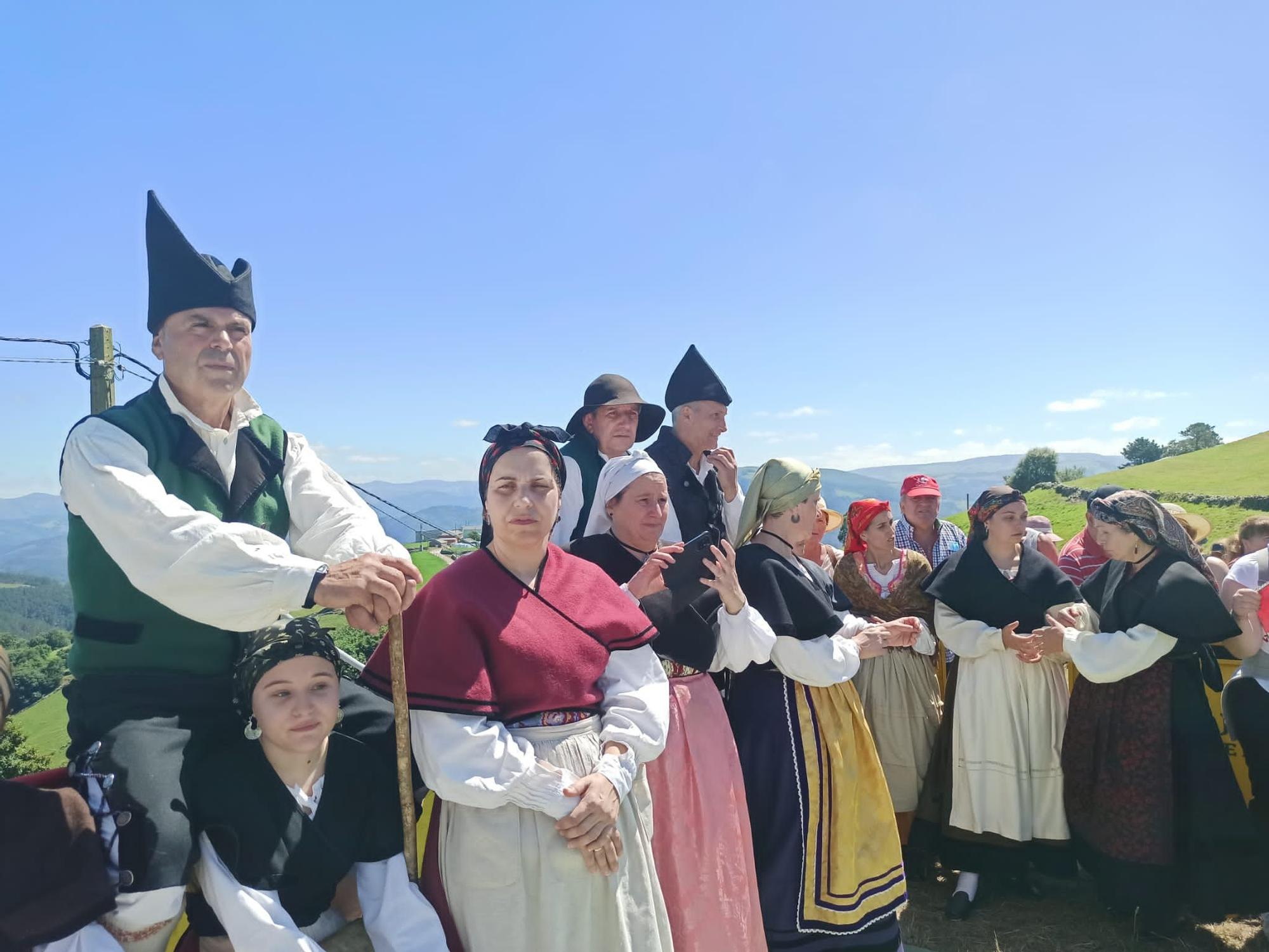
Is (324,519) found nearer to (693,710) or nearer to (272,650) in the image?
(272,650)

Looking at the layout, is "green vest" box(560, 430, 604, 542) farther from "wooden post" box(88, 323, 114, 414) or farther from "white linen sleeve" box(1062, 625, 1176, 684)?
"wooden post" box(88, 323, 114, 414)

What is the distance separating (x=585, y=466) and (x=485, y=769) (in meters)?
2.21

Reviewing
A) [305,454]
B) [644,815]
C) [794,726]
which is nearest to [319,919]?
[644,815]

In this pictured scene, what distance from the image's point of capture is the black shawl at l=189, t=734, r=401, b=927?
2.05 meters

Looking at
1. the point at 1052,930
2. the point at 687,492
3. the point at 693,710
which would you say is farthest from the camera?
the point at 687,492

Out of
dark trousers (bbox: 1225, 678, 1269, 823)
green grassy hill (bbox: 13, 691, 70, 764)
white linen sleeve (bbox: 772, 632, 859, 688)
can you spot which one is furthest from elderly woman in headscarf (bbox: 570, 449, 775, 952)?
green grassy hill (bbox: 13, 691, 70, 764)

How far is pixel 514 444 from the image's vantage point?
99.2 inches

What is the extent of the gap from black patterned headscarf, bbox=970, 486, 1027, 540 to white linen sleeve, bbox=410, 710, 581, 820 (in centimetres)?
300

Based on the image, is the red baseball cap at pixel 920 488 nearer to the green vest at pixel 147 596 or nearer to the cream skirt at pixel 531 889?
the cream skirt at pixel 531 889

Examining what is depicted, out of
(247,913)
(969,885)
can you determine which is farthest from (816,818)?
(247,913)

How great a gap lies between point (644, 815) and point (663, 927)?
34 centimetres

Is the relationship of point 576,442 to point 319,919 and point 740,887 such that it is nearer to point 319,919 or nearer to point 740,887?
point 740,887

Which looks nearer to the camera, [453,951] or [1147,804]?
[453,951]

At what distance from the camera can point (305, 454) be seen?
269cm
